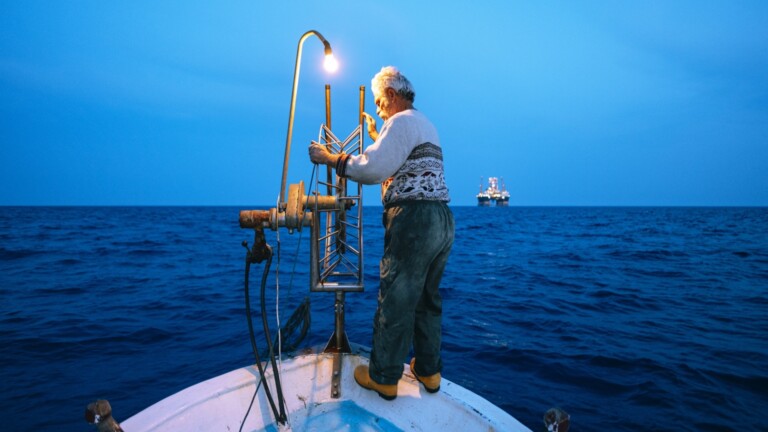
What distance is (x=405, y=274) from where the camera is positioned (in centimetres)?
255

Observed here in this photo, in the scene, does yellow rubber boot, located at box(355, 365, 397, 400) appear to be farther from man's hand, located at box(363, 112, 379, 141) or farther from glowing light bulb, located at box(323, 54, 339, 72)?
glowing light bulb, located at box(323, 54, 339, 72)

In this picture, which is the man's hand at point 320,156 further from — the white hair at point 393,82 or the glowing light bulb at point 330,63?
the glowing light bulb at point 330,63

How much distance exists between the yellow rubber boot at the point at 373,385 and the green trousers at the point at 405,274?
0.05 metres

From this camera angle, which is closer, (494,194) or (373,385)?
(373,385)

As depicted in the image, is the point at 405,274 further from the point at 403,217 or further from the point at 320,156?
the point at 320,156

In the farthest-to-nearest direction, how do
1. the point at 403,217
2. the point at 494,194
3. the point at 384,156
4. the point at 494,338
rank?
the point at 494,194 → the point at 494,338 → the point at 403,217 → the point at 384,156

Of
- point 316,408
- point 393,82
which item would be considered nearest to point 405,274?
point 316,408

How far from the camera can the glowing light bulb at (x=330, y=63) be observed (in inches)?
127

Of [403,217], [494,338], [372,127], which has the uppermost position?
[372,127]

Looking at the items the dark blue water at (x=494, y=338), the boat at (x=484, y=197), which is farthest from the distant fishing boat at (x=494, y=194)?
the dark blue water at (x=494, y=338)

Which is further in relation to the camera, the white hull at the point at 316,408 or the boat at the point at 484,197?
the boat at the point at 484,197

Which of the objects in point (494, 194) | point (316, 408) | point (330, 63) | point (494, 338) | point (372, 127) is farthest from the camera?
point (494, 194)

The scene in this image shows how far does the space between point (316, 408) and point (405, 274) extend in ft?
3.83

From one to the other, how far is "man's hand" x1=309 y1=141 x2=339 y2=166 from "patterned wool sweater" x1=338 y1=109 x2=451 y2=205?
0.28 feet
